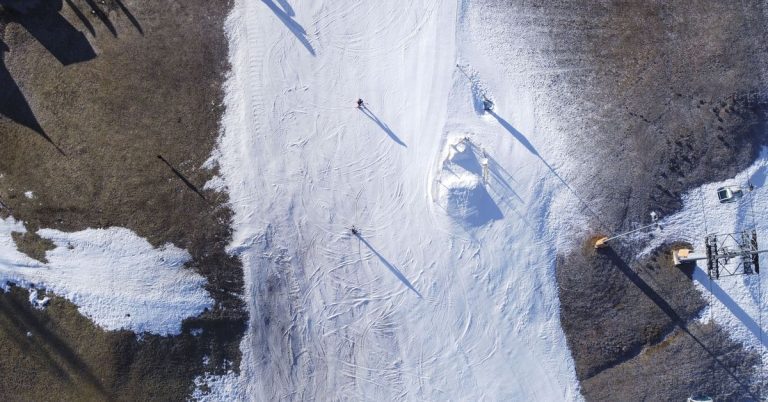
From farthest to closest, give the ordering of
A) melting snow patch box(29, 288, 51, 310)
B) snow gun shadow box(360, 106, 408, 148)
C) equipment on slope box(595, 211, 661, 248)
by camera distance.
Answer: snow gun shadow box(360, 106, 408, 148) → equipment on slope box(595, 211, 661, 248) → melting snow patch box(29, 288, 51, 310)

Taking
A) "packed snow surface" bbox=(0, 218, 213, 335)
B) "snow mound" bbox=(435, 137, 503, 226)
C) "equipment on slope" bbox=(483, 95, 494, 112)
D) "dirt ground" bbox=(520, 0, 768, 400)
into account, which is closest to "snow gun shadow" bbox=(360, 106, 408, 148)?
"snow mound" bbox=(435, 137, 503, 226)

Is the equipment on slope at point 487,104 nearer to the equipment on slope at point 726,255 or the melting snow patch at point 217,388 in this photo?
the equipment on slope at point 726,255

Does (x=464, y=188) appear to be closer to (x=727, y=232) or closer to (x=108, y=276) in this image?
(x=727, y=232)

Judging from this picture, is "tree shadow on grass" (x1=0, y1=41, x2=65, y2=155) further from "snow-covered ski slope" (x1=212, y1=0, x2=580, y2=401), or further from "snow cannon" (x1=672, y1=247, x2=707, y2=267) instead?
"snow cannon" (x1=672, y1=247, x2=707, y2=267)

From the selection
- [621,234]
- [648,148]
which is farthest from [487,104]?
[621,234]

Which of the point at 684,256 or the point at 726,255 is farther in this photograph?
the point at 684,256

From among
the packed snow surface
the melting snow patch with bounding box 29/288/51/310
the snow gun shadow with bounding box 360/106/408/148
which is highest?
the snow gun shadow with bounding box 360/106/408/148
